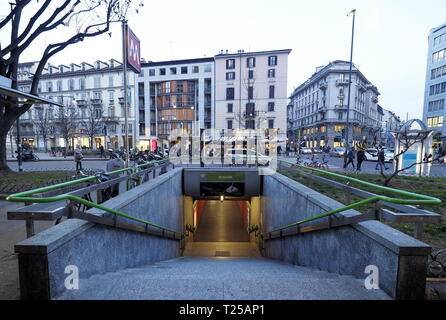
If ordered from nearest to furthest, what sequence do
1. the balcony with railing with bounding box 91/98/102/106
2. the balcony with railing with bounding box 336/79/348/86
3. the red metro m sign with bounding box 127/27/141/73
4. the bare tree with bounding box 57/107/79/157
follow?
the red metro m sign with bounding box 127/27/141/73
the bare tree with bounding box 57/107/79/157
the balcony with railing with bounding box 91/98/102/106
the balcony with railing with bounding box 336/79/348/86

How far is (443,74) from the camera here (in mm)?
43438

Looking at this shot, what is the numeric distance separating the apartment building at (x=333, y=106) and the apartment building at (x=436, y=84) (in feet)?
46.1

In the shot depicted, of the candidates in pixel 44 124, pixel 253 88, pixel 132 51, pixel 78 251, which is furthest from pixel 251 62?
pixel 78 251

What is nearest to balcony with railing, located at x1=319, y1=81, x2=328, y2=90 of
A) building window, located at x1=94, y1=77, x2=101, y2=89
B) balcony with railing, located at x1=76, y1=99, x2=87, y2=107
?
building window, located at x1=94, y1=77, x2=101, y2=89

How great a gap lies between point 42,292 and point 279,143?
1653 inches

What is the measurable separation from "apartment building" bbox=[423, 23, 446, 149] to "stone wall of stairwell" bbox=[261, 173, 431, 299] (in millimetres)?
52783

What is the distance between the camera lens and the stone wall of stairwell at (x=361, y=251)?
7.18 feet

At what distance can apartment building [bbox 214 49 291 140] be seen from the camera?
41594 mm

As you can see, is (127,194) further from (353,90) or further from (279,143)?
(353,90)

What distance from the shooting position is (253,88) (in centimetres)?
4262

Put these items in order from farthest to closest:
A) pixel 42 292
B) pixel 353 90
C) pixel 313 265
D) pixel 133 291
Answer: pixel 353 90, pixel 313 265, pixel 133 291, pixel 42 292

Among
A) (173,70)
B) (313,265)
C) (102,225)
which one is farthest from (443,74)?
(102,225)

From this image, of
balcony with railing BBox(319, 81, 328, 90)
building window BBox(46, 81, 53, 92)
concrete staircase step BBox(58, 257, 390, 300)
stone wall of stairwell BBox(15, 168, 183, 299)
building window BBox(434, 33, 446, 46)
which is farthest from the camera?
balcony with railing BBox(319, 81, 328, 90)

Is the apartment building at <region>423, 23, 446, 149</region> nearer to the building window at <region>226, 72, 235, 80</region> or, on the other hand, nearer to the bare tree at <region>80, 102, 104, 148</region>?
the building window at <region>226, 72, 235, 80</region>
